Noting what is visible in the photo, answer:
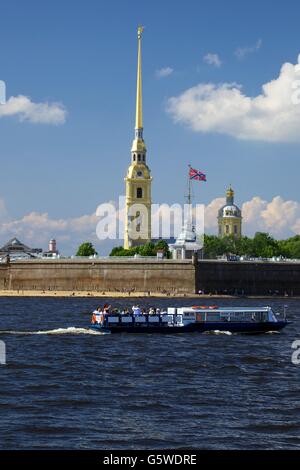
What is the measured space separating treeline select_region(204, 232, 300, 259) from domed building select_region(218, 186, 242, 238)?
2214 cm

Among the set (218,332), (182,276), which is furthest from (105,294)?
(218,332)

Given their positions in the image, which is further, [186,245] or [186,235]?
[186,235]

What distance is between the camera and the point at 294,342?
45.9 metres

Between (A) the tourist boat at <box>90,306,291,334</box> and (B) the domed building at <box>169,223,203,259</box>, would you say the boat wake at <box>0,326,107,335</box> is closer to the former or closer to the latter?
(A) the tourist boat at <box>90,306,291,334</box>

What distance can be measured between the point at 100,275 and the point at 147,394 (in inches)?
3151

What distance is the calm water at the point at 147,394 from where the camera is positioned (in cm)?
2152

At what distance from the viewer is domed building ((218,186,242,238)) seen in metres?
162

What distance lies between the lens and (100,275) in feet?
352

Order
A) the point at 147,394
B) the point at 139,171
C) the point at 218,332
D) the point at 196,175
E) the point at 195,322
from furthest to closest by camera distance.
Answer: the point at 139,171 < the point at 196,175 < the point at 218,332 < the point at 195,322 < the point at 147,394

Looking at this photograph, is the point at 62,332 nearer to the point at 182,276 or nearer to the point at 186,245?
the point at 182,276

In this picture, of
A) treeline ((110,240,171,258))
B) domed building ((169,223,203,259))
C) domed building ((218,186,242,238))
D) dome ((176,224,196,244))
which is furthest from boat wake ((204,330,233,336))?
domed building ((218,186,242,238))

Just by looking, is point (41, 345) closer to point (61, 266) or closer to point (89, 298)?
point (89, 298)

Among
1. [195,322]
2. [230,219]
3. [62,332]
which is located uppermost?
[230,219]

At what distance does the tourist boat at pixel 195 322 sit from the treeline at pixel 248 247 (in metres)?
76.3
